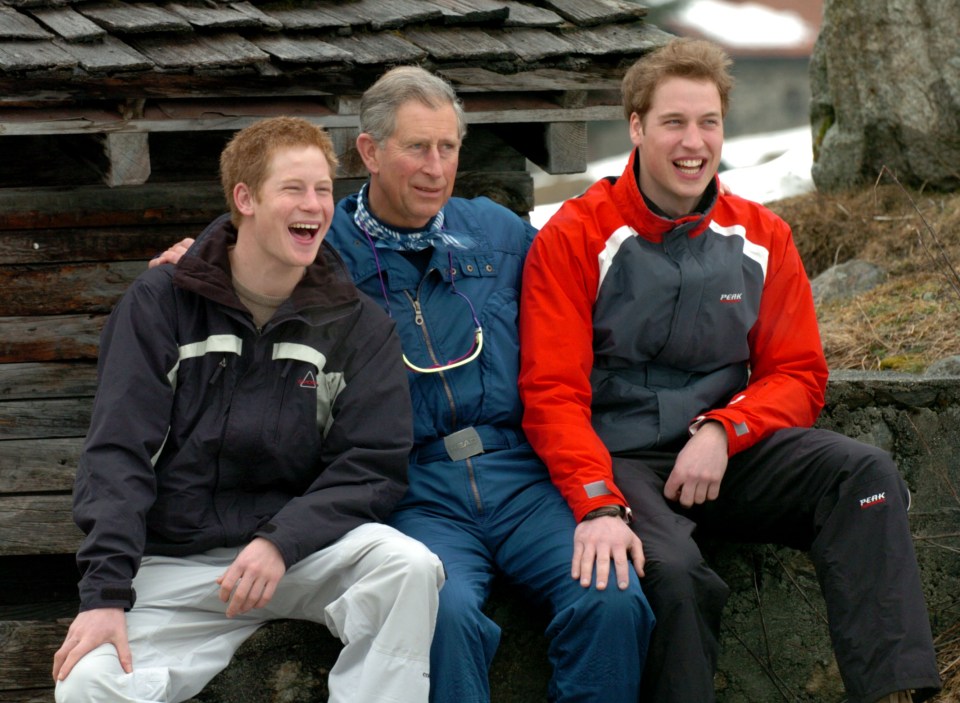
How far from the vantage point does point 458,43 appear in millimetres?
4891

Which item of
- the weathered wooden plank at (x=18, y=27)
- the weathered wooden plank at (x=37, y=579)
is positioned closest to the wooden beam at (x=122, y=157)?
the weathered wooden plank at (x=18, y=27)

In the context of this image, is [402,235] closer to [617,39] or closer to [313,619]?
[313,619]

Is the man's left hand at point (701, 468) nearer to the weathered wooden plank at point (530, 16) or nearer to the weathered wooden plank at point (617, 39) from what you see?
the weathered wooden plank at point (617, 39)

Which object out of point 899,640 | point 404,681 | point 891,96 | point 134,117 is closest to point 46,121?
point 134,117

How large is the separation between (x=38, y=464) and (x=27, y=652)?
753 millimetres

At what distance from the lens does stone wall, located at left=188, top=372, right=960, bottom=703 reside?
3539 millimetres

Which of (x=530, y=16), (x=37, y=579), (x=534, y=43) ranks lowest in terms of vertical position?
(x=37, y=579)

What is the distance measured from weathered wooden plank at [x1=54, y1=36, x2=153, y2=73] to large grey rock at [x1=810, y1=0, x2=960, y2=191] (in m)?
4.82

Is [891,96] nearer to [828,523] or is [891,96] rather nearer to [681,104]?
[681,104]

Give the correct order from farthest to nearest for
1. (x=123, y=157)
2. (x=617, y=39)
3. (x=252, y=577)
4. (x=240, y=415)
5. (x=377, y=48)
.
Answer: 1. (x=617, y=39)
2. (x=377, y=48)
3. (x=123, y=157)
4. (x=240, y=415)
5. (x=252, y=577)

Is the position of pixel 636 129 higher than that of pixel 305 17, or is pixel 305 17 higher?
pixel 305 17

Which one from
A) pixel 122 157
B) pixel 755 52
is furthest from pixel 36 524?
pixel 755 52

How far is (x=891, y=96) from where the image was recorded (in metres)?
7.62

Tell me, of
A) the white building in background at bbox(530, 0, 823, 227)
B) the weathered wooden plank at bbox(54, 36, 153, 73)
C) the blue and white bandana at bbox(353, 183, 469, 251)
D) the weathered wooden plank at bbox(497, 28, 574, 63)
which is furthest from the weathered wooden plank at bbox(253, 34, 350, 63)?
the white building in background at bbox(530, 0, 823, 227)
